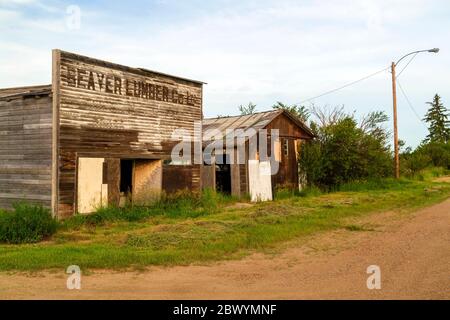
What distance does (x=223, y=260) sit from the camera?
29.5 feet

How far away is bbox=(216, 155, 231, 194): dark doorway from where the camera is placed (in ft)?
70.9

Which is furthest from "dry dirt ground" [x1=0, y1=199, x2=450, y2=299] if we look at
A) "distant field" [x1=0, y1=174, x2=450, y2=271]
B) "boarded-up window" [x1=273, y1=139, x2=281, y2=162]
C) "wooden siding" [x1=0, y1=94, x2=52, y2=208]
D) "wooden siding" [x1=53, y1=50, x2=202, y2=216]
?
"boarded-up window" [x1=273, y1=139, x2=281, y2=162]

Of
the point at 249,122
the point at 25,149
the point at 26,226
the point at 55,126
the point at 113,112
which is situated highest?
the point at 249,122

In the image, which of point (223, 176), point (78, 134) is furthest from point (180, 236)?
point (223, 176)

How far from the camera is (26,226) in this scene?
11305 millimetres

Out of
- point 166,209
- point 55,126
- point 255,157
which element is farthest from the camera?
point 255,157

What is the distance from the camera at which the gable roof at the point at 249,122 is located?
22.7 metres

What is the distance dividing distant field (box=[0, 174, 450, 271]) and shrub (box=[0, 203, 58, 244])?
1.36ft

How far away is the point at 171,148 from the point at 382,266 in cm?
1128

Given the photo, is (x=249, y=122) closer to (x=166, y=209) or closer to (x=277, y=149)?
(x=277, y=149)

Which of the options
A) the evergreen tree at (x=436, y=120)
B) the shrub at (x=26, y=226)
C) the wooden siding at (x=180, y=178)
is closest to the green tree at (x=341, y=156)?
the wooden siding at (x=180, y=178)

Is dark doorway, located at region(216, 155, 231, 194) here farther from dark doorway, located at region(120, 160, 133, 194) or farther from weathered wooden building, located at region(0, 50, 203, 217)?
weathered wooden building, located at region(0, 50, 203, 217)

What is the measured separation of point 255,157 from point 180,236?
11.5 m
